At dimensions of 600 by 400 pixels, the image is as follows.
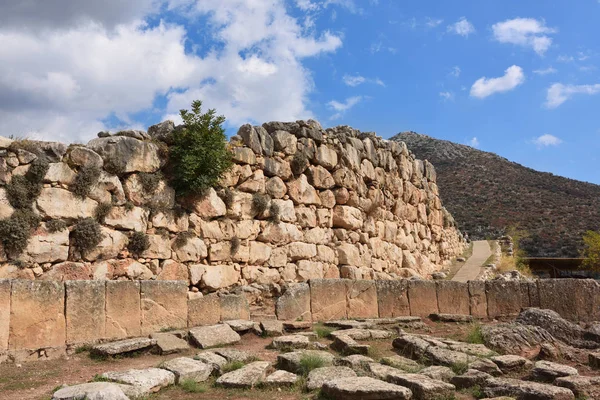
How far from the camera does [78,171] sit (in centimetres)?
894

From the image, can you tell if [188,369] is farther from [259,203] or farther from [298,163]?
[298,163]

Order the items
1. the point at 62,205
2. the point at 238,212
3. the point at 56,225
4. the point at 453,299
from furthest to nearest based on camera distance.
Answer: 1. the point at 453,299
2. the point at 238,212
3. the point at 62,205
4. the point at 56,225

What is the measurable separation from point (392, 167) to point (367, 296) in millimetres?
6843

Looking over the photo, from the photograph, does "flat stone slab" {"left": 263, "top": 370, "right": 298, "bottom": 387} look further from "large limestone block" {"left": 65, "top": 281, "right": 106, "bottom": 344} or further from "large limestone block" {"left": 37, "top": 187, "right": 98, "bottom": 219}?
"large limestone block" {"left": 37, "top": 187, "right": 98, "bottom": 219}

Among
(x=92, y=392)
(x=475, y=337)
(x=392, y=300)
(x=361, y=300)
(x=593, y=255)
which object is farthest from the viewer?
(x=593, y=255)

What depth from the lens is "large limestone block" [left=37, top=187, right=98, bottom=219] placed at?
27.5 feet

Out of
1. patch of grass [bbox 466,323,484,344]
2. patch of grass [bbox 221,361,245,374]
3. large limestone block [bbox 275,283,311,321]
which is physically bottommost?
patch of grass [bbox 466,323,484,344]

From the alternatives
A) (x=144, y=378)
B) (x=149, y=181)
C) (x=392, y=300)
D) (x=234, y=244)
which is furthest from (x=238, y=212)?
(x=144, y=378)

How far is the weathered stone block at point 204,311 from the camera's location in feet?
29.0

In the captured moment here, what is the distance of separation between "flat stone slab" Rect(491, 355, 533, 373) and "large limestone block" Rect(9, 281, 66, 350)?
600 centimetres

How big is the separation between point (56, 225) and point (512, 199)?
45.6 m

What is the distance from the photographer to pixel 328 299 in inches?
407

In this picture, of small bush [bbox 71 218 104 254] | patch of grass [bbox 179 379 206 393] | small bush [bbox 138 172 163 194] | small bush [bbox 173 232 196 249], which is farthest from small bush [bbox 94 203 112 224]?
patch of grass [bbox 179 379 206 393]

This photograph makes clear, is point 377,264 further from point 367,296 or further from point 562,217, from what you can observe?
point 562,217
